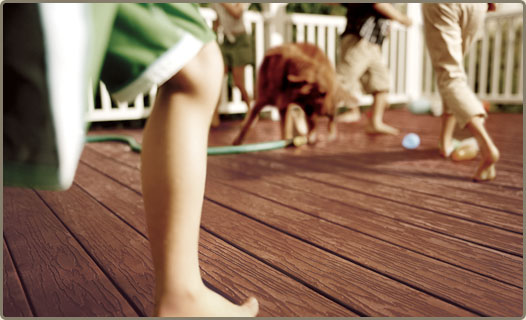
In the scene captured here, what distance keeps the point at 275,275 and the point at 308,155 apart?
1.56 meters

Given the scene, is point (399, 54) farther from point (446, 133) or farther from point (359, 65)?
point (446, 133)

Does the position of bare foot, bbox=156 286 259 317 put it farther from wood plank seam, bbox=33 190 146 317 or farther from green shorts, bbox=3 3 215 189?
green shorts, bbox=3 3 215 189

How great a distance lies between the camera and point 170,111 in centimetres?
65

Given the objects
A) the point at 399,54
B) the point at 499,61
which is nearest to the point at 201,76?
the point at 399,54

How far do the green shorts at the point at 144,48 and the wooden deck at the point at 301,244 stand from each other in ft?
1.42

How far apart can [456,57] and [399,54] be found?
403 cm

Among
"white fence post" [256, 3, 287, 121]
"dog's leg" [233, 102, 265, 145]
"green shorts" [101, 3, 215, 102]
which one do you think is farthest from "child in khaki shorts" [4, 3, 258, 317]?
"white fence post" [256, 3, 287, 121]

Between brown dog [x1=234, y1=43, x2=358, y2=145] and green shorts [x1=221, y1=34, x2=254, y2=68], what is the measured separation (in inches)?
54.4

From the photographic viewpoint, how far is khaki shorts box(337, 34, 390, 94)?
317 centimetres

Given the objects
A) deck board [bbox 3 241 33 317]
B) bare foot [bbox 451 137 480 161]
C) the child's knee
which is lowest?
deck board [bbox 3 241 33 317]

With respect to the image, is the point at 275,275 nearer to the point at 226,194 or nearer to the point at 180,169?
the point at 180,169

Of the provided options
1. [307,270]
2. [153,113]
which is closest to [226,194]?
[307,270]

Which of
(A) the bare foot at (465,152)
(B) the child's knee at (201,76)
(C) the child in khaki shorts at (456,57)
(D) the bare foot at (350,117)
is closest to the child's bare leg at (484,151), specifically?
(C) the child in khaki shorts at (456,57)

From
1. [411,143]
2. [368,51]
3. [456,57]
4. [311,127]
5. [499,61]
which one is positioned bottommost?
[411,143]
